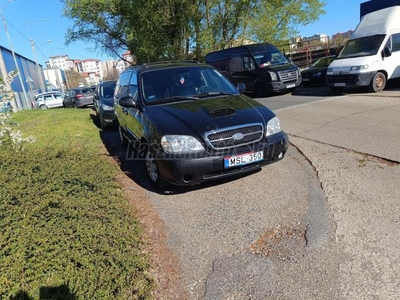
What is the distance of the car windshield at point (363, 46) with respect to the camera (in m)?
10.8

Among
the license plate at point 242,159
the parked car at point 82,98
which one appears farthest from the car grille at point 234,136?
the parked car at point 82,98

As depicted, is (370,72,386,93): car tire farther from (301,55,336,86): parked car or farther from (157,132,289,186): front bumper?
(157,132,289,186): front bumper

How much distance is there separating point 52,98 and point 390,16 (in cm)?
2571

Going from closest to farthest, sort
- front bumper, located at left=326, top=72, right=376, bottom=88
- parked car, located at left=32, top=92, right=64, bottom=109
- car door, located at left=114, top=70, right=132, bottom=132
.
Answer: car door, located at left=114, top=70, right=132, bottom=132, front bumper, located at left=326, top=72, right=376, bottom=88, parked car, located at left=32, top=92, right=64, bottom=109

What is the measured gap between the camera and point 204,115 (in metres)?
3.96

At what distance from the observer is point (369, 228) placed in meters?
2.96

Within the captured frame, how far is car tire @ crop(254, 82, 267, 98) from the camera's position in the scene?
13.6 m

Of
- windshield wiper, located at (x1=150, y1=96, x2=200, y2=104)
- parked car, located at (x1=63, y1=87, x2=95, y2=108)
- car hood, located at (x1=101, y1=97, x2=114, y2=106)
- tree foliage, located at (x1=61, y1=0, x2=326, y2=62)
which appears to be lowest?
parked car, located at (x1=63, y1=87, x2=95, y2=108)

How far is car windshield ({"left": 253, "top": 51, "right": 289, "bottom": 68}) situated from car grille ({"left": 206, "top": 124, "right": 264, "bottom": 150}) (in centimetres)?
1032

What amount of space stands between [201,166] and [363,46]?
10.7m

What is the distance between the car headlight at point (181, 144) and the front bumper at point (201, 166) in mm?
89

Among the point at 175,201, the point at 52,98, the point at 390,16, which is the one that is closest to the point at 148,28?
the point at 52,98

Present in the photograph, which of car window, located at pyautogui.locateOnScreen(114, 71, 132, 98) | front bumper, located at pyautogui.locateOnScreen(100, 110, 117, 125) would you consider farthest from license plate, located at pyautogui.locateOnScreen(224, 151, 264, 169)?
front bumper, located at pyautogui.locateOnScreen(100, 110, 117, 125)

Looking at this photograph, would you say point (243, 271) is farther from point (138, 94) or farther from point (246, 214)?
point (138, 94)
